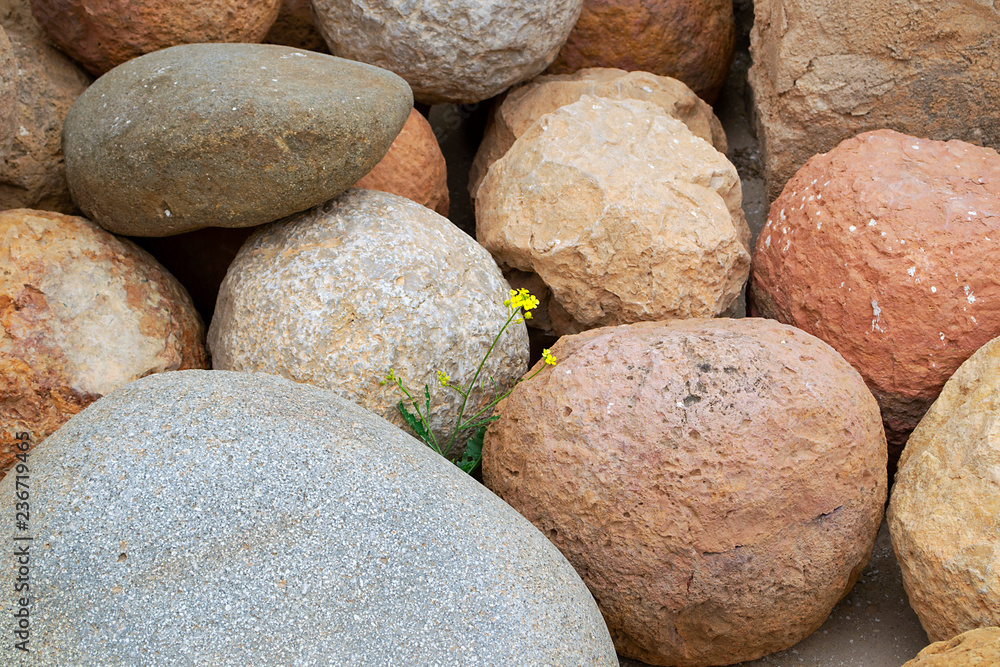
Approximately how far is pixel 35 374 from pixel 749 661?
2.02 m

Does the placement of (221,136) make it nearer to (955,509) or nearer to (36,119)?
(36,119)

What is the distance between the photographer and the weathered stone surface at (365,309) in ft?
7.71

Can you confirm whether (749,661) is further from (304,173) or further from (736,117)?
(736,117)

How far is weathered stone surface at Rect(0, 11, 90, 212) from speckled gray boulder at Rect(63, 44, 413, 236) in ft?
0.58

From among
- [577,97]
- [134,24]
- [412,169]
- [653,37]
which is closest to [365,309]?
[412,169]

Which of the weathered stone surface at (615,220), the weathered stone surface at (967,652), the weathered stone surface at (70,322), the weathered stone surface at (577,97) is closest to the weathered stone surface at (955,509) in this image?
the weathered stone surface at (967,652)

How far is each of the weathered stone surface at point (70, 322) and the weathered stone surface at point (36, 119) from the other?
0.74ft

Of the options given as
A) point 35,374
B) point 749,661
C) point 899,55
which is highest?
point 899,55

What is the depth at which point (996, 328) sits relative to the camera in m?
A: 2.43

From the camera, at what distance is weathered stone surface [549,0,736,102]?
11.1ft

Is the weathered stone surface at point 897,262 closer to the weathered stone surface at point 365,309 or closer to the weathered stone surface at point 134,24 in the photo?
the weathered stone surface at point 365,309

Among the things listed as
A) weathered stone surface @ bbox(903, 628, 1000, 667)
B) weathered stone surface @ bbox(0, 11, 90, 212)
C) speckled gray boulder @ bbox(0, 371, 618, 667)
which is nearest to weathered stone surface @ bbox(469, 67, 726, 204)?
weathered stone surface @ bbox(0, 11, 90, 212)

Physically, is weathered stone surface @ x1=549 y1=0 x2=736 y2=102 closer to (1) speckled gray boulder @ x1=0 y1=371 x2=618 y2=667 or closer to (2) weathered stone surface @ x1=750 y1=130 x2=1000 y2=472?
(2) weathered stone surface @ x1=750 y1=130 x2=1000 y2=472

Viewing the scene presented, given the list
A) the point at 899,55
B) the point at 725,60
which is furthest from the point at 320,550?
the point at 725,60
